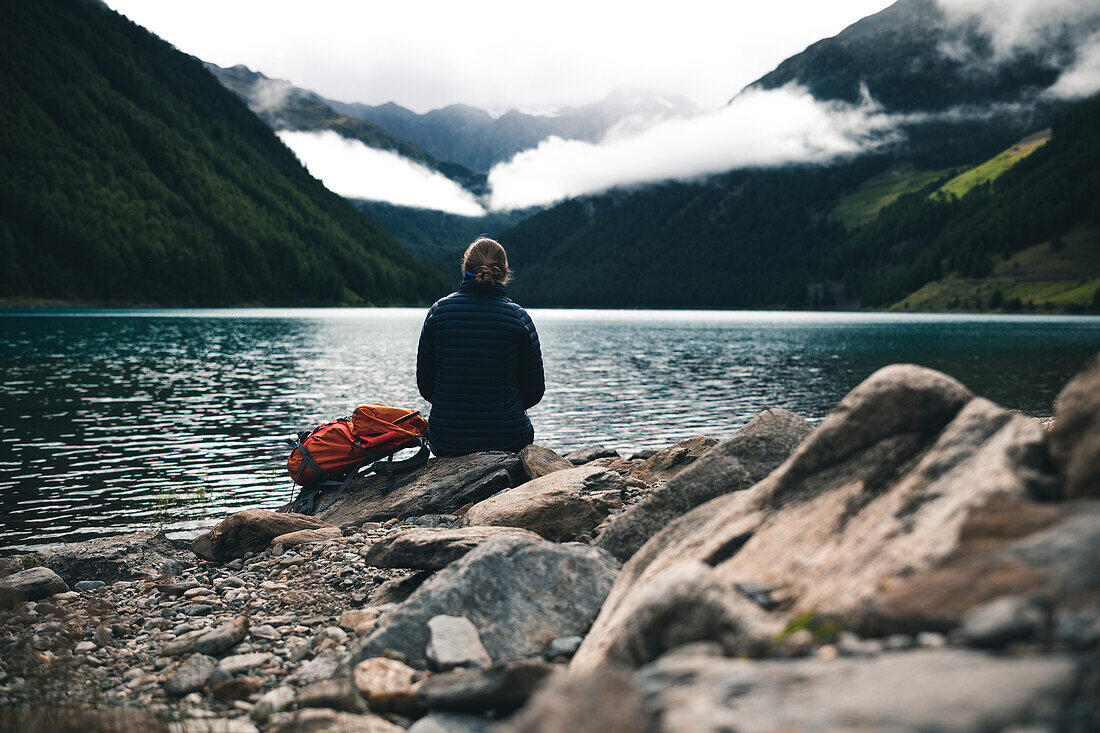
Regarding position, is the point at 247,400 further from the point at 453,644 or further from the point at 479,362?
the point at 453,644

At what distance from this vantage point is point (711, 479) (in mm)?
6641

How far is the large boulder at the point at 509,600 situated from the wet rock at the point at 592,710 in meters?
2.55

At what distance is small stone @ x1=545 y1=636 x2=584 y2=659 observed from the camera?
500 cm

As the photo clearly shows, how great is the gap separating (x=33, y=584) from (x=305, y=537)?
337 cm

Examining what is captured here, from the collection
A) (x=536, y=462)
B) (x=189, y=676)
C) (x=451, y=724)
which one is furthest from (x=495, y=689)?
(x=536, y=462)

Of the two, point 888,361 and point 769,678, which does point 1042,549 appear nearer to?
point 769,678

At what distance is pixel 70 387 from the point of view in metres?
35.0

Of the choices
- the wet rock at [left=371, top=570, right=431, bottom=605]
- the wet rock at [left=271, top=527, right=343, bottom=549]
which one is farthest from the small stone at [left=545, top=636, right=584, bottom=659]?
the wet rock at [left=271, top=527, right=343, bottom=549]

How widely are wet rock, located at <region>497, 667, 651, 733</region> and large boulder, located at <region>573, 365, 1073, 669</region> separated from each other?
3.90 feet

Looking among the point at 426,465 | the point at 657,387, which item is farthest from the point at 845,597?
the point at 657,387

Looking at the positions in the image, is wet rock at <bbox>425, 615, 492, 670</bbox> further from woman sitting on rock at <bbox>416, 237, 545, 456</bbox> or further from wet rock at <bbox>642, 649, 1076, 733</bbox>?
woman sitting on rock at <bbox>416, 237, 545, 456</bbox>

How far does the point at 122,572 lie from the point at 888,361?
205ft

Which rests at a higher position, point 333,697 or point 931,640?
point 931,640

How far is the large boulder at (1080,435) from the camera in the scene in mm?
2850
